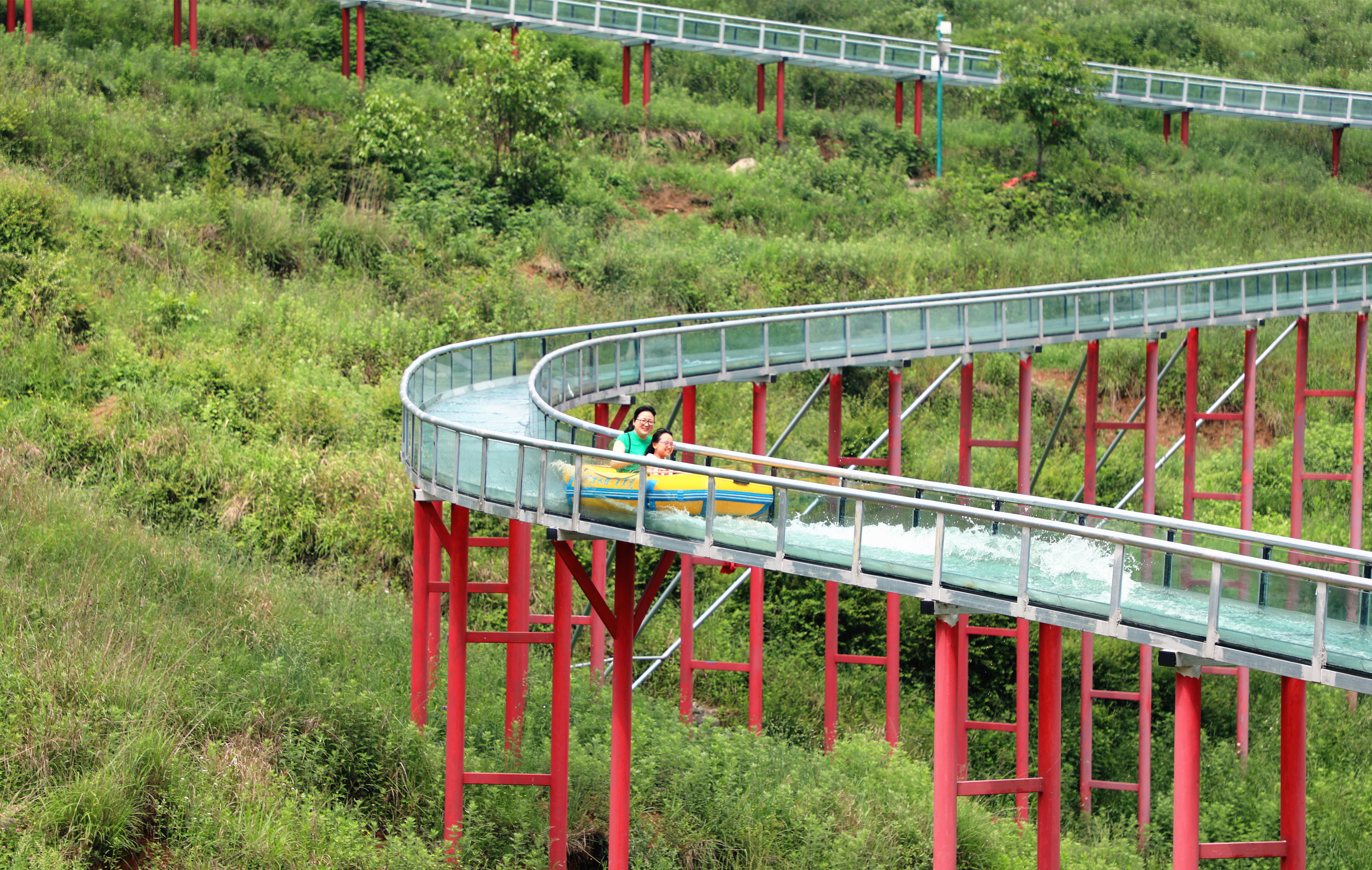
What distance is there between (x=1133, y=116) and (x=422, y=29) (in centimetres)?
1964

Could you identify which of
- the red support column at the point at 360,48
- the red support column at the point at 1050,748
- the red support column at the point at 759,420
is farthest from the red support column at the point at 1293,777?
the red support column at the point at 360,48

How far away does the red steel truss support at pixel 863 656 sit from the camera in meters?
18.8

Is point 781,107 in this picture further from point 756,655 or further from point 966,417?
point 756,655

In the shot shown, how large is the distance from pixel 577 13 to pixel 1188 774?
28.5 metres

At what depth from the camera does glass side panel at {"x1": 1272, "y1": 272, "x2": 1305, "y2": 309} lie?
2131 centimetres

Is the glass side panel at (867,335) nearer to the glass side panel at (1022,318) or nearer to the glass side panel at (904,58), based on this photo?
the glass side panel at (1022,318)

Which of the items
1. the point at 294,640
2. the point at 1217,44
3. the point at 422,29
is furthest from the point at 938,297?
the point at 1217,44

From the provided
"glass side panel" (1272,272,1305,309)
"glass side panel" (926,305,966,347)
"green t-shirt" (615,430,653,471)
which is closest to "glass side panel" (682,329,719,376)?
"glass side panel" (926,305,966,347)

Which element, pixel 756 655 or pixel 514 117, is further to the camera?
pixel 514 117

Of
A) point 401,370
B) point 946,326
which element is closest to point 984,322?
point 946,326

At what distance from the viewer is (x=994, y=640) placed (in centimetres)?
2361

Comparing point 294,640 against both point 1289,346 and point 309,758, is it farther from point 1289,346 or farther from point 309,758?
point 1289,346

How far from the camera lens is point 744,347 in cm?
1831

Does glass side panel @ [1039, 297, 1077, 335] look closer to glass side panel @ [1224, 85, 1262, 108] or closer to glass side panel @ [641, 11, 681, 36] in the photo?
glass side panel @ [641, 11, 681, 36]
